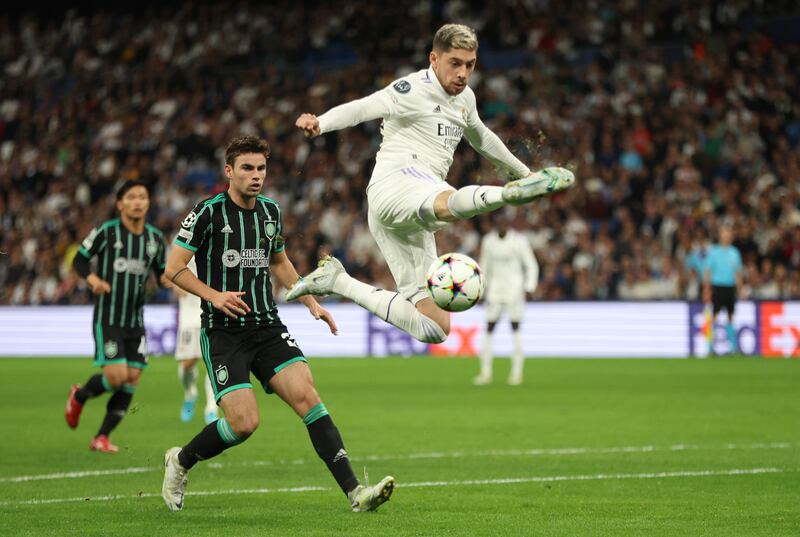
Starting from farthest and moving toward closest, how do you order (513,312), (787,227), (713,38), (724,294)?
(713,38), (787,227), (724,294), (513,312)

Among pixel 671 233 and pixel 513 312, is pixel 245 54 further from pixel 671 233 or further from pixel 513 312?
pixel 513 312

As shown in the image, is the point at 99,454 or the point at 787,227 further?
the point at 787,227

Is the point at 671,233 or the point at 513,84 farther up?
the point at 513,84

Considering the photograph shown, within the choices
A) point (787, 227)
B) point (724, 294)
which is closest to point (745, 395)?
point (724, 294)

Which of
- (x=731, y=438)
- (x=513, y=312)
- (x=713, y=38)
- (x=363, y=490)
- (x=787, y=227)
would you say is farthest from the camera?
(x=713, y=38)

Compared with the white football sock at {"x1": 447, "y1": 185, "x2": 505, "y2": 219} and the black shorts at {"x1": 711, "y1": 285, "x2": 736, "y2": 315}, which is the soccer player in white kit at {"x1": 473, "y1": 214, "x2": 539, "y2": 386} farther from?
the white football sock at {"x1": 447, "y1": 185, "x2": 505, "y2": 219}

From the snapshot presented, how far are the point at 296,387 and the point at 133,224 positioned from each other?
4.43 m

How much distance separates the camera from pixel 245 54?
1344 inches

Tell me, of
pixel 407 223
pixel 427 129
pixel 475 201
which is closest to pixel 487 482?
pixel 407 223

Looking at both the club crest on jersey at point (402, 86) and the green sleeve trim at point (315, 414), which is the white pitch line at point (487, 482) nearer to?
the green sleeve trim at point (315, 414)

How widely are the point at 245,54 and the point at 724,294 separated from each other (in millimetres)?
16024

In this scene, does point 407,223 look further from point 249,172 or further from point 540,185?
point 540,185

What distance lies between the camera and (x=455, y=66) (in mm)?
8250

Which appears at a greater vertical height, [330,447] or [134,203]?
[134,203]
